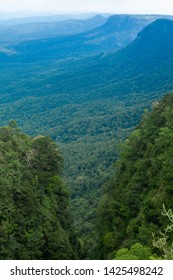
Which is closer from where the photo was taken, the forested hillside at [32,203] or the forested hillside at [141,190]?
the forested hillside at [141,190]

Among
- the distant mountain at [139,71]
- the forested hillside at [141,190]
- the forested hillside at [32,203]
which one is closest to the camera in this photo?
the forested hillside at [141,190]

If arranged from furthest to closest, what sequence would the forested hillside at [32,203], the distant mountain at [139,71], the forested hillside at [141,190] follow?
the distant mountain at [139,71], the forested hillside at [32,203], the forested hillside at [141,190]

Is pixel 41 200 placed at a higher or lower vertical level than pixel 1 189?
lower

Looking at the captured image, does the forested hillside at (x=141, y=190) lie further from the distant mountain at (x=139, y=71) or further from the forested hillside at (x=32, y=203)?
the distant mountain at (x=139, y=71)

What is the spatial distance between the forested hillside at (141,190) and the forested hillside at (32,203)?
3.33m

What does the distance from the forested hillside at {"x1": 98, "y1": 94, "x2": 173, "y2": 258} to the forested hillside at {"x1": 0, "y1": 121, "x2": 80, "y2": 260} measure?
3.33 m

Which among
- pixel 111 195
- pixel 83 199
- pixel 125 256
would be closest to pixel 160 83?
pixel 83 199

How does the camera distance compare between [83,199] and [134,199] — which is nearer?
[134,199]

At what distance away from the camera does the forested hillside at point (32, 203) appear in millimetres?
30594

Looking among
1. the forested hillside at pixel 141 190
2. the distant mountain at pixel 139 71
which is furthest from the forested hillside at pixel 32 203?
the distant mountain at pixel 139 71

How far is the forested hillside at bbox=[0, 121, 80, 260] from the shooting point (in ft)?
100

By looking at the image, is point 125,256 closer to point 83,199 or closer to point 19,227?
point 19,227

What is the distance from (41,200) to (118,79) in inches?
5212

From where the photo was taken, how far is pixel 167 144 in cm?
3575
